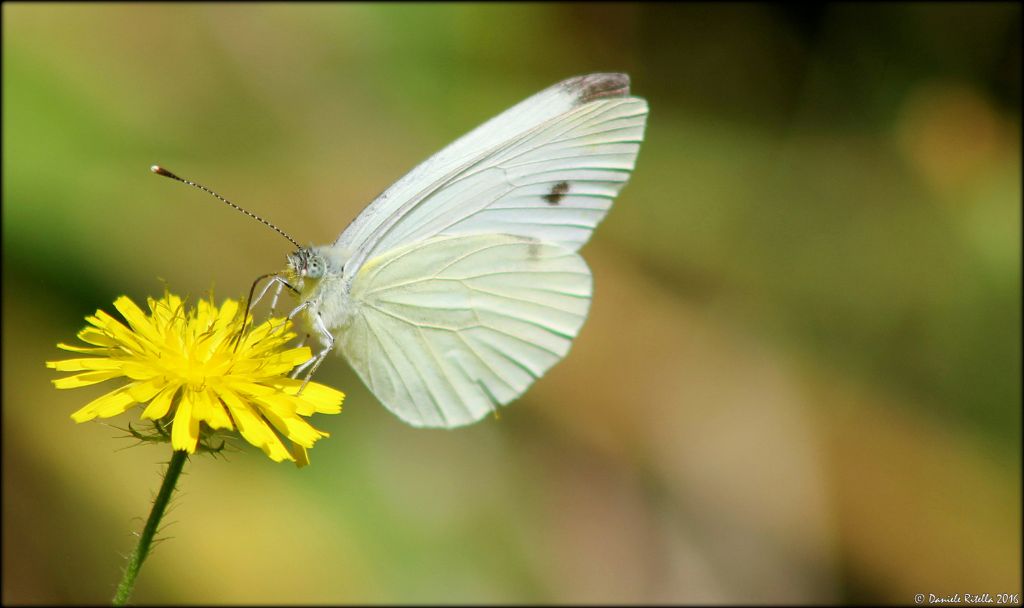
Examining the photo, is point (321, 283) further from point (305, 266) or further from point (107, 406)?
point (107, 406)

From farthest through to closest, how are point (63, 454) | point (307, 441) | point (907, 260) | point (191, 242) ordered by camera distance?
1. point (907, 260)
2. point (191, 242)
3. point (63, 454)
4. point (307, 441)

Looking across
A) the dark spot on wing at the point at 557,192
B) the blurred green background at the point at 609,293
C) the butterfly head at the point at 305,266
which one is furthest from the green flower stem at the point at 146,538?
A: the blurred green background at the point at 609,293

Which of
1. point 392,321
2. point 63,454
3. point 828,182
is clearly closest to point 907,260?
point 828,182

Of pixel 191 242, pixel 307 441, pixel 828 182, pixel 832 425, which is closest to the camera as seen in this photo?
pixel 307 441

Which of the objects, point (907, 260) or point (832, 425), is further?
point (907, 260)

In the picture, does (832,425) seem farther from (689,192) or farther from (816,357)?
(689,192)

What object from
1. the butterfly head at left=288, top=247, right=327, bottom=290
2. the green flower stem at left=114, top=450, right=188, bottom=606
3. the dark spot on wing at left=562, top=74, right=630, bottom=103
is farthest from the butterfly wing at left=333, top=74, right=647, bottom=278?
the green flower stem at left=114, top=450, right=188, bottom=606

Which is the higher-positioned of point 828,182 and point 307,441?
point 307,441

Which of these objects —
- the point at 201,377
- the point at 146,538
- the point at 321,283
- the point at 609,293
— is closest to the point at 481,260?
the point at 321,283
